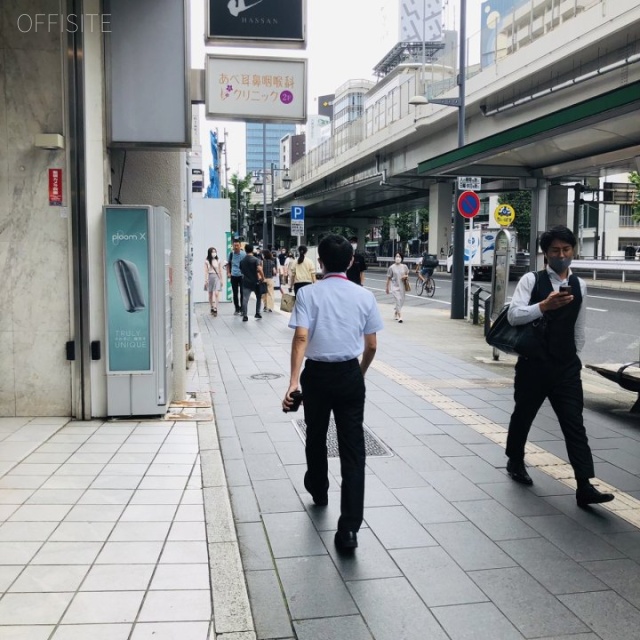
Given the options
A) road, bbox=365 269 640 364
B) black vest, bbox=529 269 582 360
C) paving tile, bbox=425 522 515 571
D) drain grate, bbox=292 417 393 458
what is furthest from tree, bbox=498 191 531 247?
paving tile, bbox=425 522 515 571

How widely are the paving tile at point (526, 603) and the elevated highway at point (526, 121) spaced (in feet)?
14.0

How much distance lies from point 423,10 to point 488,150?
9197 cm

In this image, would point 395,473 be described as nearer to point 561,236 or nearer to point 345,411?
point 345,411

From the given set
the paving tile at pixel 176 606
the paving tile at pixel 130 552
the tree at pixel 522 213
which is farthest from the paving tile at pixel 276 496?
the tree at pixel 522 213

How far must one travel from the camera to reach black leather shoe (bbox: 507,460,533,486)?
208 inches

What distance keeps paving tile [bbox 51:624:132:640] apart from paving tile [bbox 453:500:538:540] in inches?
88.8

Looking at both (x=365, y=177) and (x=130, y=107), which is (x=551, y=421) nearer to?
(x=130, y=107)

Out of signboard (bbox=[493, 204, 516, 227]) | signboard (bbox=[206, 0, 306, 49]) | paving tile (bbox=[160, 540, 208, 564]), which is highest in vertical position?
signboard (bbox=[206, 0, 306, 49])

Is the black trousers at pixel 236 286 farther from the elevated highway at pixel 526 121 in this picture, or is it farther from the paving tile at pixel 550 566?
the paving tile at pixel 550 566

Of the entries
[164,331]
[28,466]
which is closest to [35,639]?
[28,466]

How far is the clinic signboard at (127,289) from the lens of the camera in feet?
22.0

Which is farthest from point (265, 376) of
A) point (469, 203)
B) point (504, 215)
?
point (504, 215)

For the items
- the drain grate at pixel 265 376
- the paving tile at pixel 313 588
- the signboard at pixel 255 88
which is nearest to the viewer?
the paving tile at pixel 313 588

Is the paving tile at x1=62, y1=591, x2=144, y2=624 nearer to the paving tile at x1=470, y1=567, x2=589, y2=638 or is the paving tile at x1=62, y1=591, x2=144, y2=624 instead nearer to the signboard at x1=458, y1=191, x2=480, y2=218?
the paving tile at x1=470, y1=567, x2=589, y2=638
